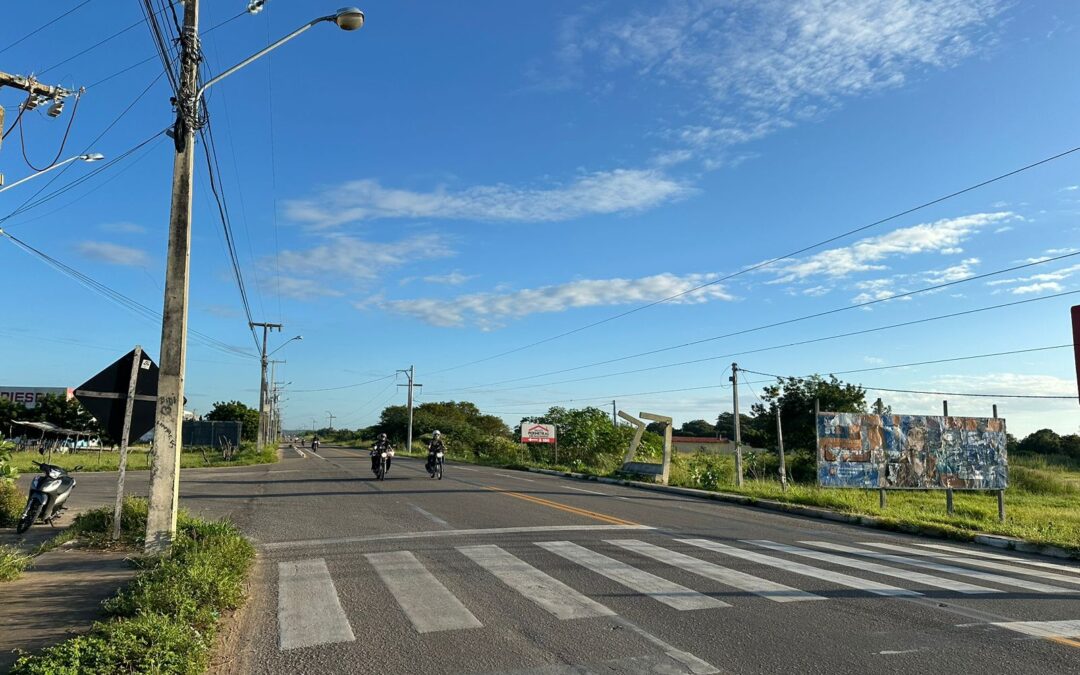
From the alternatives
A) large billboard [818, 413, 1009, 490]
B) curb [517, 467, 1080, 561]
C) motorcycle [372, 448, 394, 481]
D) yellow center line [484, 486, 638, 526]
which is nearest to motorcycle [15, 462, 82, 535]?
Answer: yellow center line [484, 486, 638, 526]

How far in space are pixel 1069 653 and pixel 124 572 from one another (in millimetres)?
9138

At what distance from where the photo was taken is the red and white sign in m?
42.4

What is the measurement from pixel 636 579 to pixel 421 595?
247 centimetres

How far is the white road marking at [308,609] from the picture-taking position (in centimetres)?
566

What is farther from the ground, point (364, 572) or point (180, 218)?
point (180, 218)

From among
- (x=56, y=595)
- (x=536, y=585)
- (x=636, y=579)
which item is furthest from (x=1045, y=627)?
(x=56, y=595)

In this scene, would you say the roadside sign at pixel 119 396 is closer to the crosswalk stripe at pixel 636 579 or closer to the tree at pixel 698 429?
the crosswalk stripe at pixel 636 579

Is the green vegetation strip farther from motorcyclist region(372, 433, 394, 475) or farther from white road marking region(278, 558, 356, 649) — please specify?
motorcyclist region(372, 433, 394, 475)

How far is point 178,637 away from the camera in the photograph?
4.86 meters

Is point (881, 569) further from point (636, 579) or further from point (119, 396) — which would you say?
point (119, 396)

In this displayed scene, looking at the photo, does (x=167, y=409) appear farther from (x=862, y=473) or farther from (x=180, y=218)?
Result: (x=862, y=473)

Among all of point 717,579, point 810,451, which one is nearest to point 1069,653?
point 717,579

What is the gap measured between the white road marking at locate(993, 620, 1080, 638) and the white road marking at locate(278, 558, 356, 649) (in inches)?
228

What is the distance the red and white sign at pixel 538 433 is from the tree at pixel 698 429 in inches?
3469
